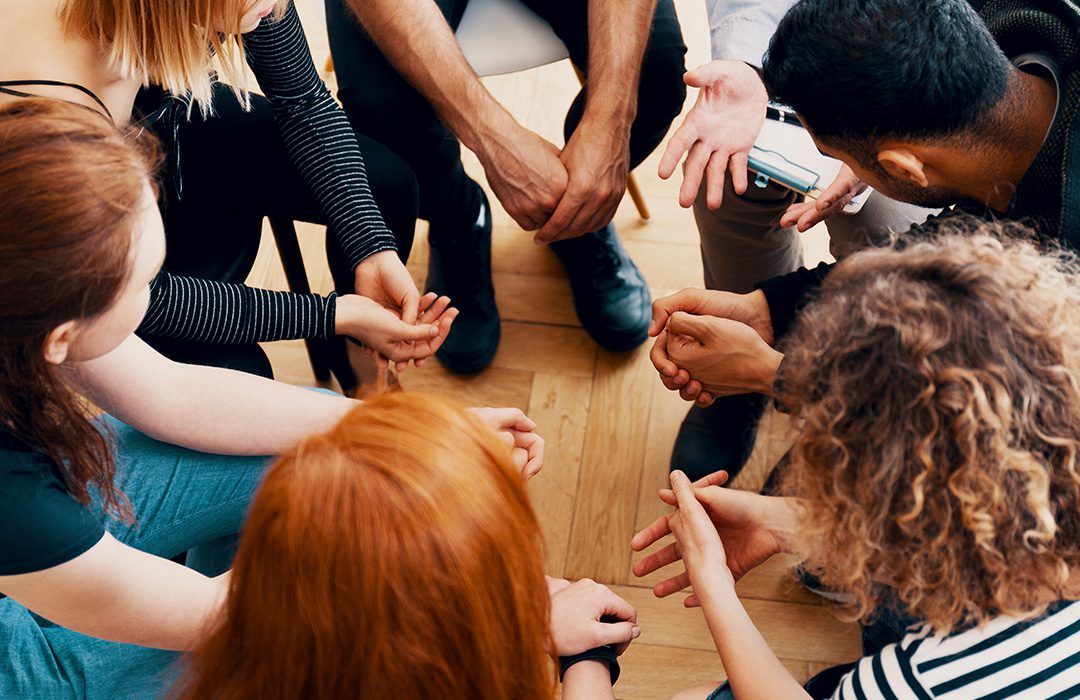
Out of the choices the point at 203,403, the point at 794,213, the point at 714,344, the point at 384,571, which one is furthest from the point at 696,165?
the point at 384,571

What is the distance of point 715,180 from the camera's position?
4.06 ft

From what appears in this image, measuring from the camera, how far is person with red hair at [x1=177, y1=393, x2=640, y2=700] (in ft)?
2.05

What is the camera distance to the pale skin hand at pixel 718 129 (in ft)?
4.05

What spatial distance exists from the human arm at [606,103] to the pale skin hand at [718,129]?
10cm

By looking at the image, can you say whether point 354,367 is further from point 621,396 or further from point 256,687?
point 256,687

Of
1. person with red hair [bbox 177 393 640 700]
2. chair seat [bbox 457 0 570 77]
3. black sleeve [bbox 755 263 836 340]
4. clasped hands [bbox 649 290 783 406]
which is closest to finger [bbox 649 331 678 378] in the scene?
clasped hands [bbox 649 290 783 406]

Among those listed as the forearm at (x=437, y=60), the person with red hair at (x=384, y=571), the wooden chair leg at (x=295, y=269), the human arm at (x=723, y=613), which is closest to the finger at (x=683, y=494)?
the human arm at (x=723, y=613)

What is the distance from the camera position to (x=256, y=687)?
673 mm

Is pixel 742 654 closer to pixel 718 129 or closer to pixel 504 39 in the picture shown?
pixel 718 129

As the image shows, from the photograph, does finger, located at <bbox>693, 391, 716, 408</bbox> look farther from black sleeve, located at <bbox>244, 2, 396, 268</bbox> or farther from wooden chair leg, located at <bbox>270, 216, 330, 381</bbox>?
wooden chair leg, located at <bbox>270, 216, 330, 381</bbox>

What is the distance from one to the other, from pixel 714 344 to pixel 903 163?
0.32 meters

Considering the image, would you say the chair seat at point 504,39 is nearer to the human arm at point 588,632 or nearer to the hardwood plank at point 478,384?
the hardwood plank at point 478,384

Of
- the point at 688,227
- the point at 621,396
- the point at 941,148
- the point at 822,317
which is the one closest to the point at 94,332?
the point at 822,317

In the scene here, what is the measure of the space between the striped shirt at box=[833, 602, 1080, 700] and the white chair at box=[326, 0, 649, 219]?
3.27ft
